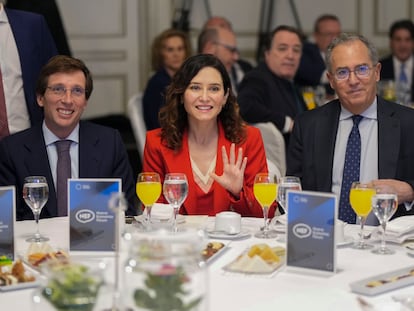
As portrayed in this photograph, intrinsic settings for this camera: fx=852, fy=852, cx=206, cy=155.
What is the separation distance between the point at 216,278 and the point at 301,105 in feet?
11.8

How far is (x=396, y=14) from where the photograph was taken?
7.98 meters

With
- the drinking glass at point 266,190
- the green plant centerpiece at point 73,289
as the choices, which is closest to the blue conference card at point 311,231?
the drinking glass at point 266,190

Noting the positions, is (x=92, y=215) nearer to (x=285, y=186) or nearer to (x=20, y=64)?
(x=285, y=186)

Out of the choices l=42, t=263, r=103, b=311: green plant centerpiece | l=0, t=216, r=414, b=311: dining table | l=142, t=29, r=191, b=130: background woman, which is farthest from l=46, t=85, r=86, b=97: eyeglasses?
l=142, t=29, r=191, b=130: background woman

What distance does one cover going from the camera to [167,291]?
5.03ft

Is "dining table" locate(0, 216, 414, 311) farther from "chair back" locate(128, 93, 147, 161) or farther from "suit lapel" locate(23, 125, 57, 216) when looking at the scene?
"chair back" locate(128, 93, 147, 161)

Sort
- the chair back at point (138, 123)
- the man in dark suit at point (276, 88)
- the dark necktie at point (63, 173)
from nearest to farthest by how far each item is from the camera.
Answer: the dark necktie at point (63, 173), the chair back at point (138, 123), the man in dark suit at point (276, 88)

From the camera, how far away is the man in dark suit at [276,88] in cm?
526

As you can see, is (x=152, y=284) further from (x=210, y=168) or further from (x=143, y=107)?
(x=143, y=107)

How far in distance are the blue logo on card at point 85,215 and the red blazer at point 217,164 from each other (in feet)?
2.59

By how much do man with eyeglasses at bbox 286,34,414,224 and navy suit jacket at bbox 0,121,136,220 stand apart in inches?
29.5

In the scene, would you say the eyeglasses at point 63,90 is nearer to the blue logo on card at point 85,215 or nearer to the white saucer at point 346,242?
the blue logo on card at point 85,215

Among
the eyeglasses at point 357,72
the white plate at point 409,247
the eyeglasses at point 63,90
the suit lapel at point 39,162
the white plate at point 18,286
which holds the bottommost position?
the white plate at point 18,286

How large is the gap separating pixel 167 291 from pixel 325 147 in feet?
6.36
